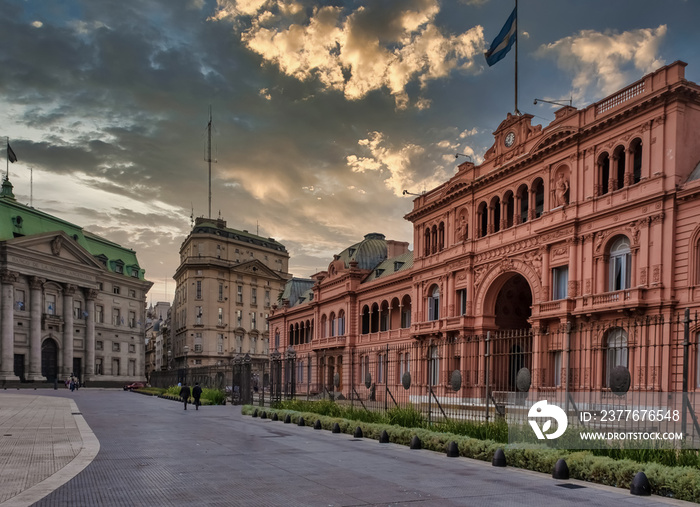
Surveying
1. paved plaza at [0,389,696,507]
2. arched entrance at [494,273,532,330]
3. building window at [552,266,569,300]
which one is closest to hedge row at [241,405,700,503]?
paved plaza at [0,389,696,507]

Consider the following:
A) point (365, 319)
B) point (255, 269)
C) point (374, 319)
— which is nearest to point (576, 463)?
point (374, 319)

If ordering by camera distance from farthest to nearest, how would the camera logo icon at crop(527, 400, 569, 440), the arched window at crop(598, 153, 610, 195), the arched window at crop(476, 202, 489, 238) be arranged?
the arched window at crop(476, 202, 489, 238) → the arched window at crop(598, 153, 610, 195) → the camera logo icon at crop(527, 400, 569, 440)

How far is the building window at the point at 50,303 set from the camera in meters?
87.8

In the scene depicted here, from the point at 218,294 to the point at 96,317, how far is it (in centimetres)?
1939

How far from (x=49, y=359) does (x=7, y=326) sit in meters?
11.5

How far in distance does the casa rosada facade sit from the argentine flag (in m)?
3.94

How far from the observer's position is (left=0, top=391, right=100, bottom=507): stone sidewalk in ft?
36.8

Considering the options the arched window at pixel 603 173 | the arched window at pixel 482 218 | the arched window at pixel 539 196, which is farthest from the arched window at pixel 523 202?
the arched window at pixel 603 173

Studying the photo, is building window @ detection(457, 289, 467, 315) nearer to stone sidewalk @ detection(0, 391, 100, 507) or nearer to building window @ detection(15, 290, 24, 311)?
stone sidewalk @ detection(0, 391, 100, 507)

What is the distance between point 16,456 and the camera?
598 inches

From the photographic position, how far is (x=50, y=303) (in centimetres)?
8850

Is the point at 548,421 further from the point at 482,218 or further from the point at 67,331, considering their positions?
the point at 67,331

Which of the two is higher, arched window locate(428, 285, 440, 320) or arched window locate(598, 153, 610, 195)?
arched window locate(598, 153, 610, 195)

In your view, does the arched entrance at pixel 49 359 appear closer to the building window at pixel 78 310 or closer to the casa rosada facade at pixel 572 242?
the building window at pixel 78 310
